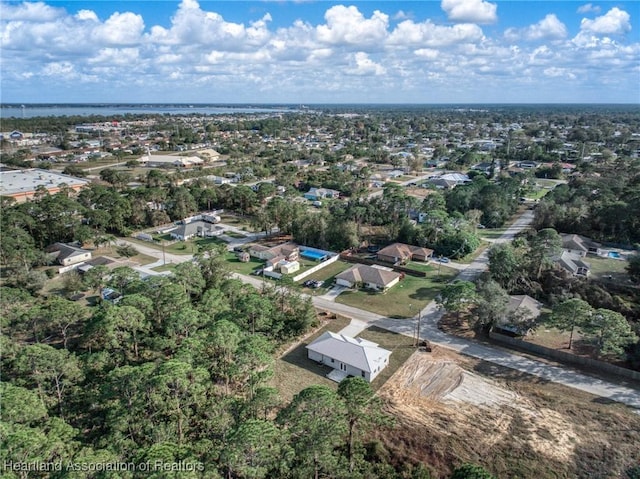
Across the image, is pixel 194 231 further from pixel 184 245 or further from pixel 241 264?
pixel 241 264

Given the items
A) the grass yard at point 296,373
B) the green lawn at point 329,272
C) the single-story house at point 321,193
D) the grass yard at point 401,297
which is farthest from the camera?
the single-story house at point 321,193

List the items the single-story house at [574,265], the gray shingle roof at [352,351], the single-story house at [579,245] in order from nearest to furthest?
the gray shingle roof at [352,351]
the single-story house at [574,265]
the single-story house at [579,245]

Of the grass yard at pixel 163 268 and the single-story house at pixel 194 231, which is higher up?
the single-story house at pixel 194 231

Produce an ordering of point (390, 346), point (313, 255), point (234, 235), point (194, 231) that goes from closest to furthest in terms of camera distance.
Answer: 1. point (390, 346)
2. point (313, 255)
3. point (194, 231)
4. point (234, 235)

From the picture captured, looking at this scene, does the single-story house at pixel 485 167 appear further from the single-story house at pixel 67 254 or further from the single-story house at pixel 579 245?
the single-story house at pixel 67 254

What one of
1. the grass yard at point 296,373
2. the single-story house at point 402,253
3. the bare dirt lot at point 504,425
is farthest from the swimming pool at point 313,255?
the bare dirt lot at point 504,425

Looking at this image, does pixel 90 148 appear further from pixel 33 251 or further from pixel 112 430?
pixel 112 430

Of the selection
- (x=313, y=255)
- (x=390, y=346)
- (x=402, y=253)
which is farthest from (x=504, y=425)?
(x=313, y=255)
